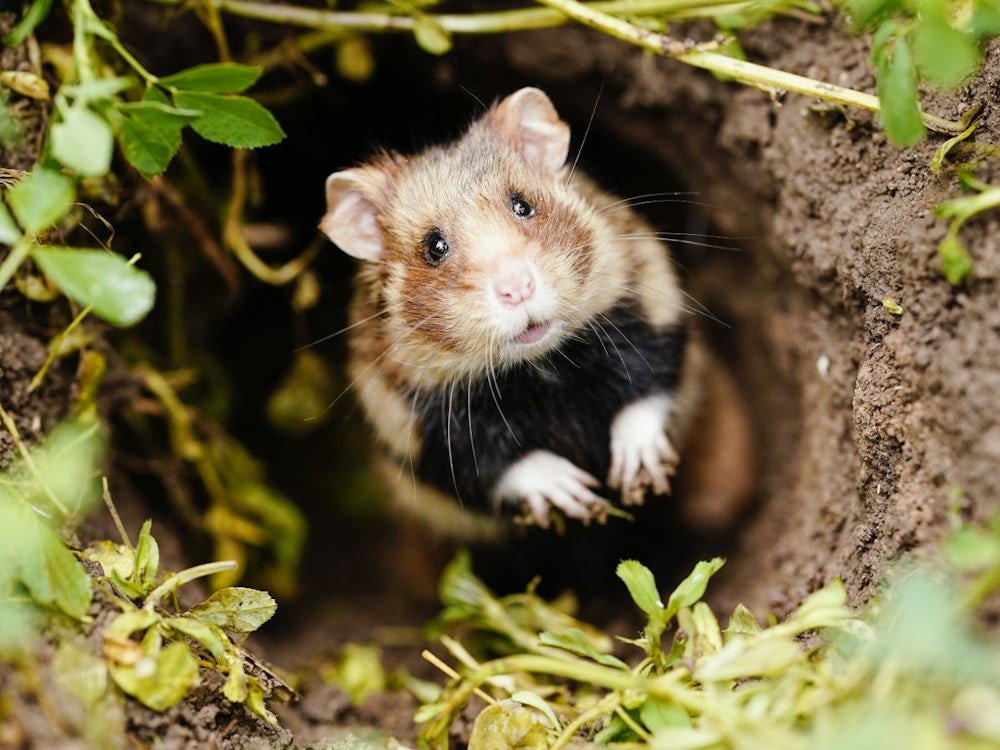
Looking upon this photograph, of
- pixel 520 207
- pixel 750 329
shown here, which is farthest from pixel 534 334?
pixel 750 329

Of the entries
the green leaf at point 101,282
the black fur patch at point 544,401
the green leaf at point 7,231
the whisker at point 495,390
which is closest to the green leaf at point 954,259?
the black fur patch at point 544,401

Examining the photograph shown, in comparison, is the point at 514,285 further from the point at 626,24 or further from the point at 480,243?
the point at 626,24

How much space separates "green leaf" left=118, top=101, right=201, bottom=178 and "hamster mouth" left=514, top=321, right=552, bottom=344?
3.79 ft

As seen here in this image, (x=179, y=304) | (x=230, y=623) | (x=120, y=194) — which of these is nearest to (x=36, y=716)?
(x=230, y=623)

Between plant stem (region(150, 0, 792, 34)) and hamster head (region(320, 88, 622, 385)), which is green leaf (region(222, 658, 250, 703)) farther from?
plant stem (region(150, 0, 792, 34))

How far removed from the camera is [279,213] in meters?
4.82

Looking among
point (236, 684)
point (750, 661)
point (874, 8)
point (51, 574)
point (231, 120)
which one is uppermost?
point (874, 8)

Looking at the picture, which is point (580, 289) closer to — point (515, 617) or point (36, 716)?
point (515, 617)

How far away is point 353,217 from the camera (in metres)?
3.47

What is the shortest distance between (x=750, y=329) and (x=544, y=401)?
155 cm

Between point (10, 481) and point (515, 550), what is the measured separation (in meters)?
2.41

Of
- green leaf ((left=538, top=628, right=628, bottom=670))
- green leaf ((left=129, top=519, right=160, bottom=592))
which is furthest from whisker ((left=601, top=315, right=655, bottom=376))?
green leaf ((left=129, top=519, right=160, bottom=592))

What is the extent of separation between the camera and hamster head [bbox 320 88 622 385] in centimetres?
296

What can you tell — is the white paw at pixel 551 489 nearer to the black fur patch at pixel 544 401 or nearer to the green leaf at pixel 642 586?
the black fur patch at pixel 544 401
